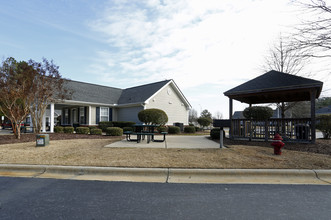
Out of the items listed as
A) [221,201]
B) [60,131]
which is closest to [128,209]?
[221,201]

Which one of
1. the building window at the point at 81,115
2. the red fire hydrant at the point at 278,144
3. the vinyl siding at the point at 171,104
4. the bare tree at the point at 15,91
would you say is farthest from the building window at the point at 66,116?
the red fire hydrant at the point at 278,144

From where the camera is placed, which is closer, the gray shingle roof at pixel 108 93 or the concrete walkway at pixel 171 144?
the concrete walkway at pixel 171 144

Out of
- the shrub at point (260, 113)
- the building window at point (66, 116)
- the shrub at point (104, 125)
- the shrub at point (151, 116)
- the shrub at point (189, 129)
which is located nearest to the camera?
the shrub at point (260, 113)

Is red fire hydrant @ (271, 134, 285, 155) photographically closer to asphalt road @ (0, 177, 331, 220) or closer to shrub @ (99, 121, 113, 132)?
A: asphalt road @ (0, 177, 331, 220)

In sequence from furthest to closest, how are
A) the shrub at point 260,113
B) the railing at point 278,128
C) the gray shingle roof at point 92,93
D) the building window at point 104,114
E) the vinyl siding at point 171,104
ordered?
1. the building window at point 104,114
2. the vinyl siding at point 171,104
3. the gray shingle roof at point 92,93
4. the shrub at point 260,113
5. the railing at point 278,128

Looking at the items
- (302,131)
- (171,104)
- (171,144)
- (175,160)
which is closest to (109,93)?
(171,104)

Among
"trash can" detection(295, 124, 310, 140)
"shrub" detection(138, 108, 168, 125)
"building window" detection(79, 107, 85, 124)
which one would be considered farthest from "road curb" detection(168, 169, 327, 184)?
"building window" detection(79, 107, 85, 124)

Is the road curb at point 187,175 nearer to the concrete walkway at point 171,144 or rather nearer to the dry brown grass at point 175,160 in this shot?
the dry brown grass at point 175,160

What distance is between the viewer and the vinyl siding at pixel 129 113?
64.7ft

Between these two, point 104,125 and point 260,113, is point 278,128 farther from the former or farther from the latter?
point 104,125

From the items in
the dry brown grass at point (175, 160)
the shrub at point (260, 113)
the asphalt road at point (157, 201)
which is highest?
the shrub at point (260, 113)

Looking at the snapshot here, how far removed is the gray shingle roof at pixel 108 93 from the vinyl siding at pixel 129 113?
0.76 meters

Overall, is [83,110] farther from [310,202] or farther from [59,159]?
[310,202]

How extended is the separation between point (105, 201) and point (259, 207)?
262cm
